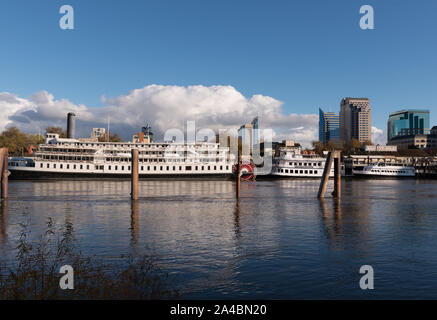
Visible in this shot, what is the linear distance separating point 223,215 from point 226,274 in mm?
15204

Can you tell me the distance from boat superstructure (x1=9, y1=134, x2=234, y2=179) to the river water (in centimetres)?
4924

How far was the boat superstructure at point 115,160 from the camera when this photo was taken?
Answer: 259 feet

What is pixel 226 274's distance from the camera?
13.4 meters

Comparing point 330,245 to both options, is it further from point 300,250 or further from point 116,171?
point 116,171

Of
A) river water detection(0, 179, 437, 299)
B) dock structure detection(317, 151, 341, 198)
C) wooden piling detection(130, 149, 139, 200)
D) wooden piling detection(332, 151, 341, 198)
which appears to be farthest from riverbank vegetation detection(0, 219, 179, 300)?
wooden piling detection(332, 151, 341, 198)

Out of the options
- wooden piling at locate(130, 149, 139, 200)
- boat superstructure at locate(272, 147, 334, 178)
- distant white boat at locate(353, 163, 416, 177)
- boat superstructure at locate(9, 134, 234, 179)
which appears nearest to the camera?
wooden piling at locate(130, 149, 139, 200)

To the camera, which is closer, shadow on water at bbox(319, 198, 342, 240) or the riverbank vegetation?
the riverbank vegetation

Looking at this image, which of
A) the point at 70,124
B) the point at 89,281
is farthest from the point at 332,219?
the point at 70,124

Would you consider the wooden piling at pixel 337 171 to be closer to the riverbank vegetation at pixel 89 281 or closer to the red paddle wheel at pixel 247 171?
the riverbank vegetation at pixel 89 281

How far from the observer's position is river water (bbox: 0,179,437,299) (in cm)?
1235

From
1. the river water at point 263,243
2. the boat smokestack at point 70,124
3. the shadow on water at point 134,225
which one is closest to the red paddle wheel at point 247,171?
the boat smokestack at point 70,124

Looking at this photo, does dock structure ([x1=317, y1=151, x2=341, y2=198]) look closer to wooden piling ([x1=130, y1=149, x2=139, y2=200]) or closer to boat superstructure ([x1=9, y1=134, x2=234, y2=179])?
wooden piling ([x1=130, y1=149, x2=139, y2=200])

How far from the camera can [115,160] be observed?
8362 centimetres
